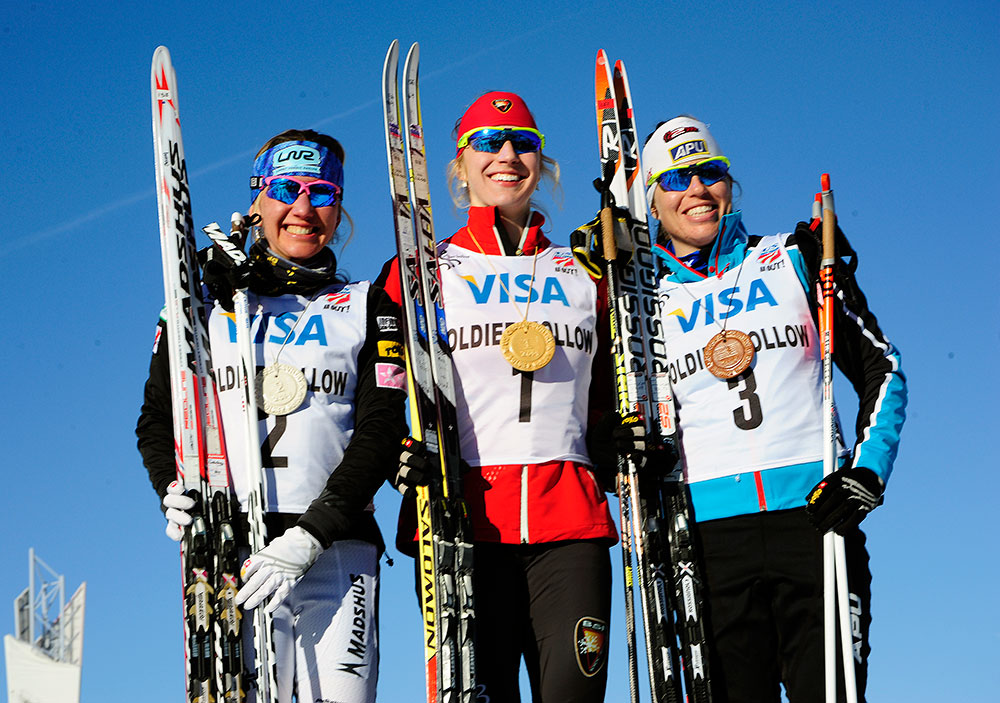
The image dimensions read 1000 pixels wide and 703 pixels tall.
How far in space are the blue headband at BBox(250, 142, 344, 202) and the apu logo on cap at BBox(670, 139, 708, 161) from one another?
1.54 m

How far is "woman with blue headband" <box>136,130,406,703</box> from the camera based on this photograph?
4.74 meters

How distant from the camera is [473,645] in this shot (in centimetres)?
476

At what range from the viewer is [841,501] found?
4691mm

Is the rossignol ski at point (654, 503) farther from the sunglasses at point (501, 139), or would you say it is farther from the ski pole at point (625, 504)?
the sunglasses at point (501, 139)

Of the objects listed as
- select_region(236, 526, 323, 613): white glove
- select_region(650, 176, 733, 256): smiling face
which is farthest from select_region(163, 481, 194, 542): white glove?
select_region(650, 176, 733, 256): smiling face

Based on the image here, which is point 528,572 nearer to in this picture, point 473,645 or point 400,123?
point 473,645

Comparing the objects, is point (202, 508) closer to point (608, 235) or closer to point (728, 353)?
point (608, 235)

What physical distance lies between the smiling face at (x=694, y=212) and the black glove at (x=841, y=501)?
126cm

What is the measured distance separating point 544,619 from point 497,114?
2.28 metres

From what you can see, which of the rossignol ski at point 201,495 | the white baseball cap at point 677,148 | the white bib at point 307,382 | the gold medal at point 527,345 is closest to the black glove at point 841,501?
the gold medal at point 527,345

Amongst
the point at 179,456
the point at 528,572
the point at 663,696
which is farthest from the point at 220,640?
the point at 663,696

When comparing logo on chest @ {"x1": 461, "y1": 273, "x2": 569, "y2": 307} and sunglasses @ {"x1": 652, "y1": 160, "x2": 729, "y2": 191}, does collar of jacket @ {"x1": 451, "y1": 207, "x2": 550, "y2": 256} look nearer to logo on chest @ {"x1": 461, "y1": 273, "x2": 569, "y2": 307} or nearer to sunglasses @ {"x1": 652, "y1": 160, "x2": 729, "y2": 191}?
logo on chest @ {"x1": 461, "y1": 273, "x2": 569, "y2": 307}

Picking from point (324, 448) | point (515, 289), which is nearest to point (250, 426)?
point (324, 448)

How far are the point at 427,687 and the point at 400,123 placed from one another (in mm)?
2608
